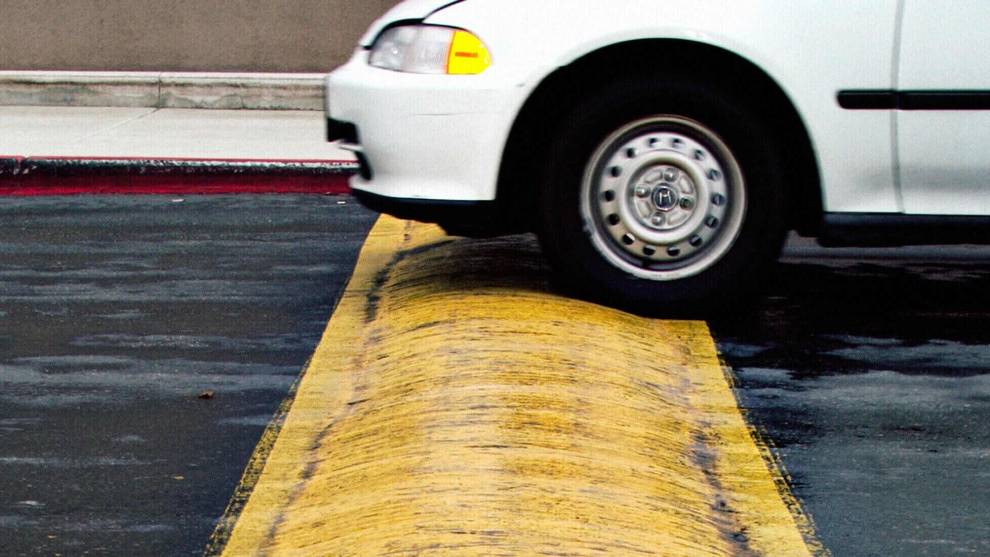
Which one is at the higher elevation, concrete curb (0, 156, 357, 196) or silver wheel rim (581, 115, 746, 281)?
silver wheel rim (581, 115, 746, 281)

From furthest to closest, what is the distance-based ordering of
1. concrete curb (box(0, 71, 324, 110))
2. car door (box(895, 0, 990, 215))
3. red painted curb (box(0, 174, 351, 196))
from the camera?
1. concrete curb (box(0, 71, 324, 110))
2. red painted curb (box(0, 174, 351, 196))
3. car door (box(895, 0, 990, 215))

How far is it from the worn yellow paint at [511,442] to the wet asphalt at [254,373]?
0.44ft

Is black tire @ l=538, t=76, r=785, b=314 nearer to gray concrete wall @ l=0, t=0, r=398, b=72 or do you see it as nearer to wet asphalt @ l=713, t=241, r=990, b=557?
wet asphalt @ l=713, t=241, r=990, b=557

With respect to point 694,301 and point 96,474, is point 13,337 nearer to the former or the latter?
point 96,474

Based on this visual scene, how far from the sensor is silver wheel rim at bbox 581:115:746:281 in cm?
570

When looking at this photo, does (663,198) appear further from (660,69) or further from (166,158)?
(166,158)

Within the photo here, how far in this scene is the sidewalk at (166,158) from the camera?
9469mm

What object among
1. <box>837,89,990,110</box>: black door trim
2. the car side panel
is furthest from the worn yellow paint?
<box>837,89,990,110</box>: black door trim

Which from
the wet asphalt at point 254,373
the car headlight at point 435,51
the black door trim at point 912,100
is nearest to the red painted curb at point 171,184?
the wet asphalt at point 254,373

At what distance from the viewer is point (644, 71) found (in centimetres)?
571

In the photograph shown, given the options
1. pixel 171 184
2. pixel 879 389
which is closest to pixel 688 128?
pixel 879 389

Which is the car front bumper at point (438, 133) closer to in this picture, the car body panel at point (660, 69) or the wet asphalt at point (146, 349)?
the car body panel at point (660, 69)

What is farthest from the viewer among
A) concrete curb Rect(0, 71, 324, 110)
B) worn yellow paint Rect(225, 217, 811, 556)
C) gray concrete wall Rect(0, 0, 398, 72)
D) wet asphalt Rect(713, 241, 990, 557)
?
gray concrete wall Rect(0, 0, 398, 72)

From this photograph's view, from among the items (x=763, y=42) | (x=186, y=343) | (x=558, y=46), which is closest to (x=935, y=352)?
(x=763, y=42)
